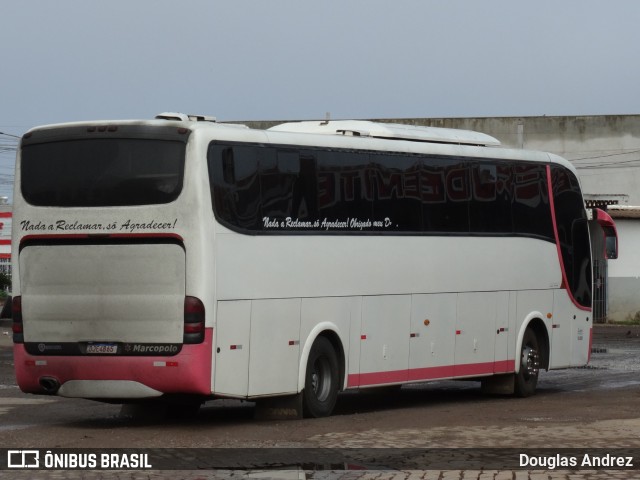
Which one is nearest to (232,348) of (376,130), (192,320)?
(192,320)

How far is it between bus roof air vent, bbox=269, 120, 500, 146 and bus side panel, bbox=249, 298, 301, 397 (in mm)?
2426

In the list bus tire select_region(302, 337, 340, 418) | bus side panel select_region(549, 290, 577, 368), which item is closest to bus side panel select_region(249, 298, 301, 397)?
bus tire select_region(302, 337, 340, 418)

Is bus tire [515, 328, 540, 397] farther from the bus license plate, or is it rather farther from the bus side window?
the bus license plate

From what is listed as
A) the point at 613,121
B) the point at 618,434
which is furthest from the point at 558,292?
the point at 613,121

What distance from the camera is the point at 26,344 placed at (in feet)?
55.2

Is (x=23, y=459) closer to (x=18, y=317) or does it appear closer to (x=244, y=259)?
(x=18, y=317)

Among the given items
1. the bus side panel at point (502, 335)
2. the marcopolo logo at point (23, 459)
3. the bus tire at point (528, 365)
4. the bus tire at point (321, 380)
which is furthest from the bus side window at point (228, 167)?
the bus tire at point (528, 365)

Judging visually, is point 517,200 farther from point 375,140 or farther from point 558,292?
point 375,140

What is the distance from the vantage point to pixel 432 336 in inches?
802

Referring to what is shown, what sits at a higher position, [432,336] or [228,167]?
[228,167]

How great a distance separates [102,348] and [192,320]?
3.73 feet

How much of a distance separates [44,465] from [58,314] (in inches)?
151

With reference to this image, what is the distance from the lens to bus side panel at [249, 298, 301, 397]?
1684 centimetres

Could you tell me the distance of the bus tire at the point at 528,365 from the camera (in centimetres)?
2244
